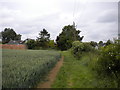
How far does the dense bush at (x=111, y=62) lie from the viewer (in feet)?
14.5

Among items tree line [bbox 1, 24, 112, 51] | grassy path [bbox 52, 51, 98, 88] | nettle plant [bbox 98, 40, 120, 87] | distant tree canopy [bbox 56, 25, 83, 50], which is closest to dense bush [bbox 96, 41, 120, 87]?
nettle plant [bbox 98, 40, 120, 87]

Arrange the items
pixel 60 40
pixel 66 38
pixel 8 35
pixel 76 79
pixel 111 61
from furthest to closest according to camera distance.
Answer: pixel 8 35 < pixel 60 40 < pixel 66 38 < pixel 76 79 < pixel 111 61

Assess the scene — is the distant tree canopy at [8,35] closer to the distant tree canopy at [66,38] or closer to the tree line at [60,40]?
the tree line at [60,40]

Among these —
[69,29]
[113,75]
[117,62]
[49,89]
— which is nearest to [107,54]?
[117,62]

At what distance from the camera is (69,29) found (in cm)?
3572

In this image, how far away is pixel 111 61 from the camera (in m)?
4.52

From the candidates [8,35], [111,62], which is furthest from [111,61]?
[8,35]

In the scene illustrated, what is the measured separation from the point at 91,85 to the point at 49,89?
1587 mm

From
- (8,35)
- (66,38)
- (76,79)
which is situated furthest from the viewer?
(8,35)

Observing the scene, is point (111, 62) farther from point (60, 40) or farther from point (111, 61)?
point (60, 40)

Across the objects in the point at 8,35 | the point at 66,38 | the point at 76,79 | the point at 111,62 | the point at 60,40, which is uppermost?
the point at 8,35

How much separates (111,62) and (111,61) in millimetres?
42

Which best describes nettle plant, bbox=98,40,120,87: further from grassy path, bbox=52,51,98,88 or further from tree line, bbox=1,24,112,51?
tree line, bbox=1,24,112,51

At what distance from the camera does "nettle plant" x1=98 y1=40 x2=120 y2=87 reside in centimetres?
443
